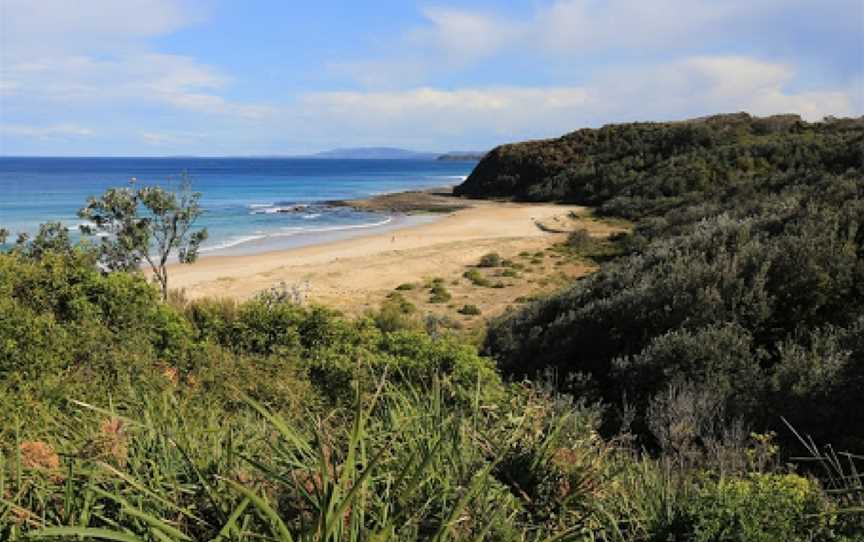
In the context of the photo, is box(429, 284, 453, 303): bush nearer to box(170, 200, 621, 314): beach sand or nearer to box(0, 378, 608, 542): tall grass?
box(170, 200, 621, 314): beach sand

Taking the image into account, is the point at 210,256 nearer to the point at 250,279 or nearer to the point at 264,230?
the point at 250,279

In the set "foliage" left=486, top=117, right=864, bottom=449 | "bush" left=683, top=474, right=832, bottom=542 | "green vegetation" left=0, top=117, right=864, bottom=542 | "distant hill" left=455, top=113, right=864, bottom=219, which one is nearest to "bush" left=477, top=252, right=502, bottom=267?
"green vegetation" left=0, top=117, right=864, bottom=542

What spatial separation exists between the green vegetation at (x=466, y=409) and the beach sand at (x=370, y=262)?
7.48 metres

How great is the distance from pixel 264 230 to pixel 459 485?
1699 inches

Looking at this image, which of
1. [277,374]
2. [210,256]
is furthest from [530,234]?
[277,374]

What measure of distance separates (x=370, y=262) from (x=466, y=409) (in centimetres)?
2539

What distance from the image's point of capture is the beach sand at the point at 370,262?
935 inches

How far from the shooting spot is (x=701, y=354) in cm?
810

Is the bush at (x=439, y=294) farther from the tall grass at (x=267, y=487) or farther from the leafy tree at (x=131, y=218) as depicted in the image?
the tall grass at (x=267, y=487)

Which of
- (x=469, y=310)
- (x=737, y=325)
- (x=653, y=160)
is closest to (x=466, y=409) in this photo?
(x=737, y=325)

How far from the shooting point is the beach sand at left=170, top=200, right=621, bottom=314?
2375cm

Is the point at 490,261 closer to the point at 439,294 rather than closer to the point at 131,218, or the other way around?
the point at 439,294

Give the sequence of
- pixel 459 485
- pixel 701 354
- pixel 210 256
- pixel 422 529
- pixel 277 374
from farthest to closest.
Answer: pixel 210 256, pixel 701 354, pixel 277 374, pixel 459 485, pixel 422 529

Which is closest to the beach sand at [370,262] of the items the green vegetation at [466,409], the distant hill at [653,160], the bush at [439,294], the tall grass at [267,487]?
the bush at [439,294]
